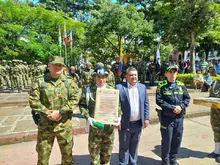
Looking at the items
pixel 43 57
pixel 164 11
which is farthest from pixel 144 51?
pixel 43 57

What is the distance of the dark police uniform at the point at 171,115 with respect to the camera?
3.30 metres

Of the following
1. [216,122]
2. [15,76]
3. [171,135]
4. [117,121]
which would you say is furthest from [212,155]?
[15,76]

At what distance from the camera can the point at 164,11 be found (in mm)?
15789

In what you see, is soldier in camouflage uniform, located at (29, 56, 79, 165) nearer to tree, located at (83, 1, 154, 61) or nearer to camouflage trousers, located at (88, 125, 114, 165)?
camouflage trousers, located at (88, 125, 114, 165)

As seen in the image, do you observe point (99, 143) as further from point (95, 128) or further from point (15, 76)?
point (15, 76)

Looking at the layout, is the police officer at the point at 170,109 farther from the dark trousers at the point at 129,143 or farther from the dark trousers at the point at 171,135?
the dark trousers at the point at 129,143

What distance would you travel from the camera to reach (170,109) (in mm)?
3238

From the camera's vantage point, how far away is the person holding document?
10.2 ft

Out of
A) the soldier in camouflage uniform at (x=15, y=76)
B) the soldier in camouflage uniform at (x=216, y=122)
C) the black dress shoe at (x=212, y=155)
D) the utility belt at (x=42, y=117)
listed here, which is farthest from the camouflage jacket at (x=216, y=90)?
the soldier in camouflage uniform at (x=15, y=76)

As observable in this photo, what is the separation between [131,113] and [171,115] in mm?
690

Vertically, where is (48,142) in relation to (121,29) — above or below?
below

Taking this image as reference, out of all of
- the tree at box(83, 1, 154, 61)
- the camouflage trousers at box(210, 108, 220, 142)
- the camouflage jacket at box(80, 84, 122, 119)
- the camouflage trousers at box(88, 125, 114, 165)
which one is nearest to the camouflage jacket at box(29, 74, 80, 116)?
the camouflage jacket at box(80, 84, 122, 119)

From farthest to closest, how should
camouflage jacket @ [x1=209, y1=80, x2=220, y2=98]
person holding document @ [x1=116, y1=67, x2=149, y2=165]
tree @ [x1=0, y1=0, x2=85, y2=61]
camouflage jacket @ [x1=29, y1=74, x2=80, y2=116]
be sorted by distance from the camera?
tree @ [x1=0, y1=0, x2=85, y2=61] → camouflage jacket @ [x1=209, y1=80, x2=220, y2=98] → person holding document @ [x1=116, y1=67, x2=149, y2=165] → camouflage jacket @ [x1=29, y1=74, x2=80, y2=116]

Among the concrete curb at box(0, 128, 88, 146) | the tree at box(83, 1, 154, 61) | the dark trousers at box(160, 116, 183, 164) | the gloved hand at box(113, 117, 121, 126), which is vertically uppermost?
the tree at box(83, 1, 154, 61)
